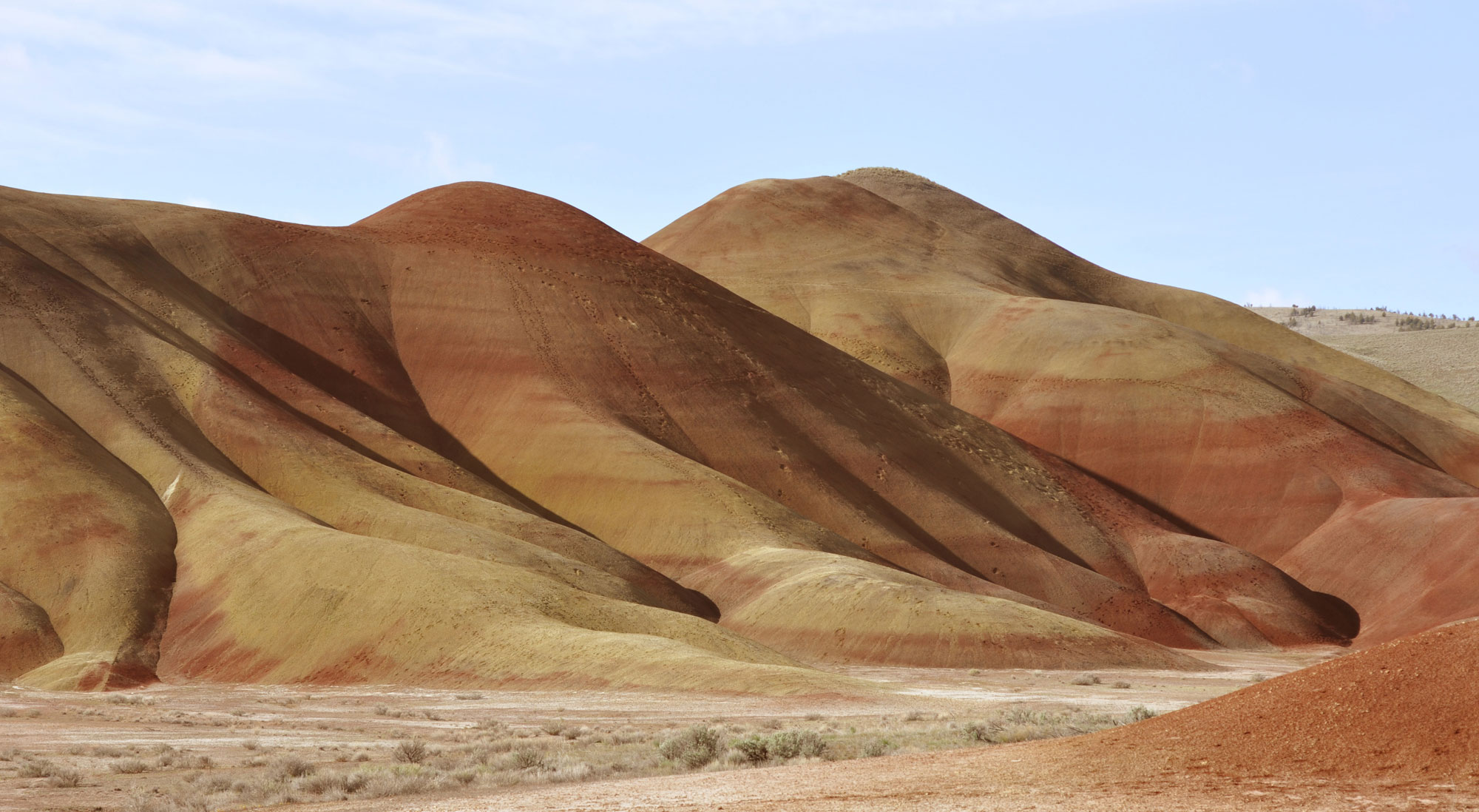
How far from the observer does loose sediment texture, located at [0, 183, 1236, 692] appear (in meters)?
50.5

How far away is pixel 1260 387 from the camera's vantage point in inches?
3979

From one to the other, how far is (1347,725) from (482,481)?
5739 centimetres

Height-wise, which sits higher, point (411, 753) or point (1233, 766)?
point (1233, 766)

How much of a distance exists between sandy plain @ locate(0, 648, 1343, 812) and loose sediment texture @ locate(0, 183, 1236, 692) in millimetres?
3768

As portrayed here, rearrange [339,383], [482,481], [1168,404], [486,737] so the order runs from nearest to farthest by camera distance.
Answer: [486,737] → [482,481] → [339,383] → [1168,404]

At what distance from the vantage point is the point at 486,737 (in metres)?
31.1

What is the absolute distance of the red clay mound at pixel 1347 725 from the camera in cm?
1580

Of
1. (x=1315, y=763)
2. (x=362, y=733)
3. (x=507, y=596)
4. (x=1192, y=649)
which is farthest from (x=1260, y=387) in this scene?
(x=1315, y=763)

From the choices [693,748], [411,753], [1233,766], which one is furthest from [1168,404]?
[1233,766]

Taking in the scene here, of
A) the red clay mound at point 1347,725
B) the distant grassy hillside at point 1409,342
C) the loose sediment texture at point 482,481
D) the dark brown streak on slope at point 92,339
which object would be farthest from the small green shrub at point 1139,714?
the distant grassy hillside at point 1409,342

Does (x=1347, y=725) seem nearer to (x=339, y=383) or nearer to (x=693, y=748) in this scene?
(x=693, y=748)

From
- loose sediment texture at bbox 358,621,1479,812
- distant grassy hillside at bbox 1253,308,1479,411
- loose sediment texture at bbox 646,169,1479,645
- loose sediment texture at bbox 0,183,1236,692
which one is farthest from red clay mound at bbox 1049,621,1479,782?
distant grassy hillside at bbox 1253,308,1479,411

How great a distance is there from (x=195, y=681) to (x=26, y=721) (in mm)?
14596

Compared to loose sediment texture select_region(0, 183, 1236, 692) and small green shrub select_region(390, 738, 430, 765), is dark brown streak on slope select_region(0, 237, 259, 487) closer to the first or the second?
loose sediment texture select_region(0, 183, 1236, 692)
